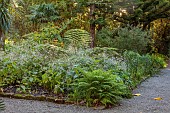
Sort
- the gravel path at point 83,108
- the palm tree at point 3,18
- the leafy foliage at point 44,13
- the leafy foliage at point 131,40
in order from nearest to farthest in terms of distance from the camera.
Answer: the gravel path at point 83,108 → the palm tree at point 3,18 → the leafy foliage at point 131,40 → the leafy foliage at point 44,13

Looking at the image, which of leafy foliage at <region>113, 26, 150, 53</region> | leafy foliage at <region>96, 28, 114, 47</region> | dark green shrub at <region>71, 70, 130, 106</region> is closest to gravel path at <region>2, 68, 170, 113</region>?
dark green shrub at <region>71, 70, 130, 106</region>

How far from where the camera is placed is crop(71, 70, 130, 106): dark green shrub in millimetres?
4738

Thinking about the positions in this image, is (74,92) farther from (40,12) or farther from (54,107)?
(40,12)

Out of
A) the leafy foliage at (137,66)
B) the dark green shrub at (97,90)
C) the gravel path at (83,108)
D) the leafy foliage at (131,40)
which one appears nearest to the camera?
the gravel path at (83,108)

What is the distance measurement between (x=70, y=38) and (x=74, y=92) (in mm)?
6194

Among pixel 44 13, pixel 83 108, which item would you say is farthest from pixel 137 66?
pixel 44 13

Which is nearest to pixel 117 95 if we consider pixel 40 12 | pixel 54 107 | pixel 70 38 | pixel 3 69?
pixel 54 107

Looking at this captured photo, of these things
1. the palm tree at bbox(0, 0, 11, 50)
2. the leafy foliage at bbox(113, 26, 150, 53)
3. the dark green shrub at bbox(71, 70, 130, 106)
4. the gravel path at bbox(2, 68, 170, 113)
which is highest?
the palm tree at bbox(0, 0, 11, 50)

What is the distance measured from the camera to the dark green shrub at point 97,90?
474 centimetres

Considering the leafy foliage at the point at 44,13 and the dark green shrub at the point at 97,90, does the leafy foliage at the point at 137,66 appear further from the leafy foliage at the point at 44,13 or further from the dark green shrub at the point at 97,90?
the leafy foliage at the point at 44,13

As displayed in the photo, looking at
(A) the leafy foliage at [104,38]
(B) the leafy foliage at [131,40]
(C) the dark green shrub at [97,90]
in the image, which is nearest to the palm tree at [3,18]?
(A) the leafy foliage at [104,38]

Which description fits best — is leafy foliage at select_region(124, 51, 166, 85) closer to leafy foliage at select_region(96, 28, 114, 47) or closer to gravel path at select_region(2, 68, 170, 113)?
gravel path at select_region(2, 68, 170, 113)

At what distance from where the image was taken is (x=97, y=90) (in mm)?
4781

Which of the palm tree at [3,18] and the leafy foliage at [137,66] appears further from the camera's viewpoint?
the palm tree at [3,18]
